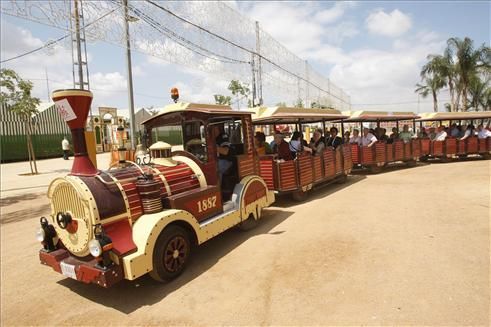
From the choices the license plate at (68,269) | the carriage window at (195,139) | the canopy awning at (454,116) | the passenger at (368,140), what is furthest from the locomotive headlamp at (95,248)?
the canopy awning at (454,116)

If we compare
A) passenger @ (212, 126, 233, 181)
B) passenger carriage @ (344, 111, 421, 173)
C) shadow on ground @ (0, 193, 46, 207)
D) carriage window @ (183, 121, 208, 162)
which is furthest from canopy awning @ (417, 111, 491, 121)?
shadow on ground @ (0, 193, 46, 207)

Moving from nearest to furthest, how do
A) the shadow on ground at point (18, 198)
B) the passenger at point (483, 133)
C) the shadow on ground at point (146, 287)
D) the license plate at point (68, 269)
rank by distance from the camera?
the license plate at point (68, 269) → the shadow on ground at point (146, 287) → the shadow on ground at point (18, 198) → the passenger at point (483, 133)

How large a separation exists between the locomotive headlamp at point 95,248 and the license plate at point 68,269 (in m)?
0.54

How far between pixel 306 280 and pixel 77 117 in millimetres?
3407

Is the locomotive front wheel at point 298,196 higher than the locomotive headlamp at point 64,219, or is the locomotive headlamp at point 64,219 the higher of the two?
the locomotive headlamp at point 64,219

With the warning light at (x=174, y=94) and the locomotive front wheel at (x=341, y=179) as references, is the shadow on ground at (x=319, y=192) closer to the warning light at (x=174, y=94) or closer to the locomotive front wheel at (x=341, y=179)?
the locomotive front wheel at (x=341, y=179)

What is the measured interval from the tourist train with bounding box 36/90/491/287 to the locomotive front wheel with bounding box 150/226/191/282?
1 cm

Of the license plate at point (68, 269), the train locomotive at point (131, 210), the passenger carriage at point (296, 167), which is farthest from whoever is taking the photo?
the passenger carriage at point (296, 167)

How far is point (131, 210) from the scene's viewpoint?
13.2 feet

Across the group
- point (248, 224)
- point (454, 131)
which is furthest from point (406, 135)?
point (248, 224)

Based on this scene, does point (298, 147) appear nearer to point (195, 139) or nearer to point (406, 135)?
point (195, 139)

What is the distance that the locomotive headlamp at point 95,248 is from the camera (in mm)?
3430

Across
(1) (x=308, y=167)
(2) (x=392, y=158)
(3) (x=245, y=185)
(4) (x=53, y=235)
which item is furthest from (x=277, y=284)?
(2) (x=392, y=158)

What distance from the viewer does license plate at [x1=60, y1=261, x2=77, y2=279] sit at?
3763 millimetres
